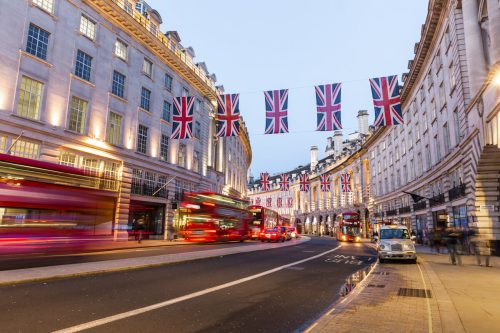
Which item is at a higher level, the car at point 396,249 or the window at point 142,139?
the window at point 142,139

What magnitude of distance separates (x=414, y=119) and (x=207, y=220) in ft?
94.6

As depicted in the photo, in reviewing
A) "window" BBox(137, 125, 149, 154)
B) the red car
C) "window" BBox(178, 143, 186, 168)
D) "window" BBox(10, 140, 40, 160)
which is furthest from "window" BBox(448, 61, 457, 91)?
"window" BBox(10, 140, 40, 160)

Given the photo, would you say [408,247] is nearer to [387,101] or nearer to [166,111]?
[387,101]

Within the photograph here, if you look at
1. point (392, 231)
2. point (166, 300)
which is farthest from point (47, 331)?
point (392, 231)

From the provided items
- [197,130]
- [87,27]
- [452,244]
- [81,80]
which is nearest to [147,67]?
[87,27]

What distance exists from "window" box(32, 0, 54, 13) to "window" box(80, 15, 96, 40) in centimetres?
265

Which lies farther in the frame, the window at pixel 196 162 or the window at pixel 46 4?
the window at pixel 196 162

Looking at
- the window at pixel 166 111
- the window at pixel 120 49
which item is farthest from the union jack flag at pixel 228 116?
the window at pixel 166 111

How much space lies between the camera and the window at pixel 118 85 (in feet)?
96.2

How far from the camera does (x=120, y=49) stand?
30.3 metres

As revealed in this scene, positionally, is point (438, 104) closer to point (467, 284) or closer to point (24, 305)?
point (467, 284)

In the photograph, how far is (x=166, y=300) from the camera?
7516mm

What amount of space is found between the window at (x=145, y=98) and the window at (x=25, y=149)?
12.0 meters

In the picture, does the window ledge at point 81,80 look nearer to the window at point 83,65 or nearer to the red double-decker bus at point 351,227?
the window at point 83,65
